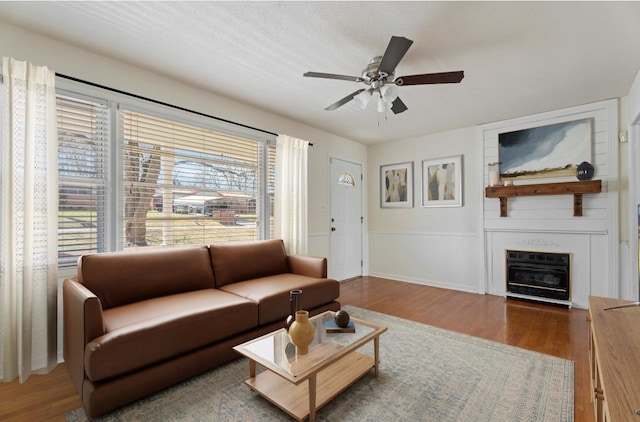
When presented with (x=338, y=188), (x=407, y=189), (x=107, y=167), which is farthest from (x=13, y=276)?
(x=407, y=189)

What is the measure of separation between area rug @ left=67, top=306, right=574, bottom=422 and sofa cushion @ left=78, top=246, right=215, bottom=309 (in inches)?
30.5

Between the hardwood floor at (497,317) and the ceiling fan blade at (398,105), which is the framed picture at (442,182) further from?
the ceiling fan blade at (398,105)

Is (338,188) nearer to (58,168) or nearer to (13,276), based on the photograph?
(58,168)

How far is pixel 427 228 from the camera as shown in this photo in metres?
4.75

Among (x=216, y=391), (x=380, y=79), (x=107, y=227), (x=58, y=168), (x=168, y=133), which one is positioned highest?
(x=380, y=79)

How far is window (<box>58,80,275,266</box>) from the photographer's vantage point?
7.70 feet

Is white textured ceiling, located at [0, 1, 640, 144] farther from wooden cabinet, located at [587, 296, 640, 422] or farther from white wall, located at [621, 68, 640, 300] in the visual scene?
wooden cabinet, located at [587, 296, 640, 422]

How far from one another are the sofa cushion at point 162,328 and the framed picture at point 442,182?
344 centimetres

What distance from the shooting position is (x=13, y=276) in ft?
6.40

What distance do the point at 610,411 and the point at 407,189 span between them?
4288mm

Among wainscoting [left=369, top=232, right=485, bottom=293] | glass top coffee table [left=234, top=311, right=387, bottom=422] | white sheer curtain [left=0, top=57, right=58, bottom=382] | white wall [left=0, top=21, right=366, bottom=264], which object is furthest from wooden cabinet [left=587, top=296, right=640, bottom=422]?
white wall [left=0, top=21, right=366, bottom=264]

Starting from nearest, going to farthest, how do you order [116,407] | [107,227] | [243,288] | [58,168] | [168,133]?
[116,407] < [58,168] < [107,227] < [243,288] < [168,133]

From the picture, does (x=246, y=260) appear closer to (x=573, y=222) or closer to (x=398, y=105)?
(x=398, y=105)

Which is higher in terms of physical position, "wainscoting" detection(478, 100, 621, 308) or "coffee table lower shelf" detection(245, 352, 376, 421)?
"wainscoting" detection(478, 100, 621, 308)
